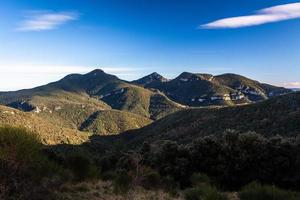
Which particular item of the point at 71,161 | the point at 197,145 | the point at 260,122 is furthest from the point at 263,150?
the point at 260,122

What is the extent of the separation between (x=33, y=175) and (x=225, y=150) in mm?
17188

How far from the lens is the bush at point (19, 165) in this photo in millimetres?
11906

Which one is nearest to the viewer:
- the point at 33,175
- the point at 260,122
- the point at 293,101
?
the point at 33,175

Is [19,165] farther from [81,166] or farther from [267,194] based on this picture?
[81,166]

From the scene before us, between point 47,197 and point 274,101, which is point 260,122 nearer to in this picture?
point 274,101

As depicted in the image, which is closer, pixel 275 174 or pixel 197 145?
pixel 275 174

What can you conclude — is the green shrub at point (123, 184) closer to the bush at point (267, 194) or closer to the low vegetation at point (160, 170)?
the low vegetation at point (160, 170)

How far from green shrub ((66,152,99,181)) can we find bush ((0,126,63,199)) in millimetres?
7136

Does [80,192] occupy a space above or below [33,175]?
below

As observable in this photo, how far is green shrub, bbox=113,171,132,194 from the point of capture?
54.2 feet

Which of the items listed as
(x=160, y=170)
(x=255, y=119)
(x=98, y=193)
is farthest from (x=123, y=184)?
(x=255, y=119)

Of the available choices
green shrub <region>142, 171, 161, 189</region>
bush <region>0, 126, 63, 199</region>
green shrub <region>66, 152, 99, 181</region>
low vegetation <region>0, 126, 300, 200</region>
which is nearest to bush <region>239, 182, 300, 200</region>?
low vegetation <region>0, 126, 300, 200</region>

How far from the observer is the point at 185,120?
147500 millimetres

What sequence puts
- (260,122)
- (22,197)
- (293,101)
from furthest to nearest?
(293,101) → (260,122) → (22,197)
